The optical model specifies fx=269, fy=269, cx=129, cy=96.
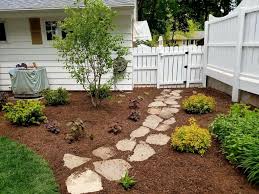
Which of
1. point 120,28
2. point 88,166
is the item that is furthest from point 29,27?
point 88,166

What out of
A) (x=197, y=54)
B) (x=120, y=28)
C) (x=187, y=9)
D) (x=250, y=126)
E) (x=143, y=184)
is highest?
(x=187, y=9)

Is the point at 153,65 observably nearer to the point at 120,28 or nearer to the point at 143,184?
the point at 120,28

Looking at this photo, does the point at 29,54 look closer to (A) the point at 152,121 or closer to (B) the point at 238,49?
(A) the point at 152,121

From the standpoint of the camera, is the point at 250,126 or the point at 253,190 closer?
the point at 253,190

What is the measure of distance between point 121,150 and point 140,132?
791 mm

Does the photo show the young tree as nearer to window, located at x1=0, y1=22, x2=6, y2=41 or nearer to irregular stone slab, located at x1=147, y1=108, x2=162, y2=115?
irregular stone slab, located at x1=147, y1=108, x2=162, y2=115

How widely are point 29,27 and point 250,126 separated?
734 cm

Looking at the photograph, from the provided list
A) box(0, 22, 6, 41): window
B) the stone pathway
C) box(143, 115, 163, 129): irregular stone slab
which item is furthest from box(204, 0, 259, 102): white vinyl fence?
box(0, 22, 6, 41): window

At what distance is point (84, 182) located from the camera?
354 centimetres

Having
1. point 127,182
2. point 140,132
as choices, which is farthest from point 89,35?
point 127,182

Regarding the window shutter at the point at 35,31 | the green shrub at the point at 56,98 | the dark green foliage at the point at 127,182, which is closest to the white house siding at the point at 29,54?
the window shutter at the point at 35,31

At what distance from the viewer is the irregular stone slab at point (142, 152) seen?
13.4 feet

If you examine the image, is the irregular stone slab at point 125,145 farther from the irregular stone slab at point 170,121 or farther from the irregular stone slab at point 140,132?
the irregular stone slab at point 170,121

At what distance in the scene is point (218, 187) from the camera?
3.28 meters
